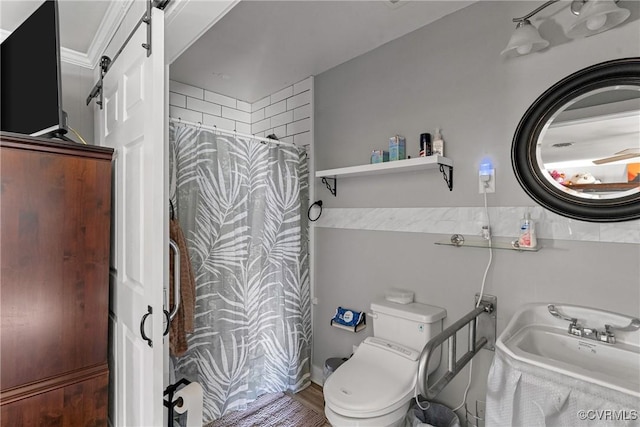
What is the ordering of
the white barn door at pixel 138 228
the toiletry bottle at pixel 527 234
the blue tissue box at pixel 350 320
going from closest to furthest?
the white barn door at pixel 138 228, the toiletry bottle at pixel 527 234, the blue tissue box at pixel 350 320

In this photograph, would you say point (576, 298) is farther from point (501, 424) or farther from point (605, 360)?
point (501, 424)

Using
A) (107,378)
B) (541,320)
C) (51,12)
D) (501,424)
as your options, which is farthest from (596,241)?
(51,12)

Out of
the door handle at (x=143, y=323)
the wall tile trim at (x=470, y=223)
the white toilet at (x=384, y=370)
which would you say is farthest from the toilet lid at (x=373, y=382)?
the door handle at (x=143, y=323)

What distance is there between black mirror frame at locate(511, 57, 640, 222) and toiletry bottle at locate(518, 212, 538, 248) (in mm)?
99

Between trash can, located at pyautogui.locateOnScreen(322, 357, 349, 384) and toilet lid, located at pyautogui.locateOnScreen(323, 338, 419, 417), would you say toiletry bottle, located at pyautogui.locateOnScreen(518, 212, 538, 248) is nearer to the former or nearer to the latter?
toilet lid, located at pyautogui.locateOnScreen(323, 338, 419, 417)

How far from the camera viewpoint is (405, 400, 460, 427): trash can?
1.75 meters

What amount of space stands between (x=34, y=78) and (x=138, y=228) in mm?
897

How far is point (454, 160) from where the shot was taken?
6.03ft

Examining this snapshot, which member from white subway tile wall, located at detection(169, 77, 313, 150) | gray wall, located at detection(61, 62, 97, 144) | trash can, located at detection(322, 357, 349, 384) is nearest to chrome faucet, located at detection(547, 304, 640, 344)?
trash can, located at detection(322, 357, 349, 384)

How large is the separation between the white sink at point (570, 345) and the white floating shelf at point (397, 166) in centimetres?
85

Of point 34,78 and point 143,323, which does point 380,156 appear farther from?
point 34,78

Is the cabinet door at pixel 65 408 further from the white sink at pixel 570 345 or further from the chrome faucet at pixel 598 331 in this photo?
the chrome faucet at pixel 598 331

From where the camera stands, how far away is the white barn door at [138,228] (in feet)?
3.73

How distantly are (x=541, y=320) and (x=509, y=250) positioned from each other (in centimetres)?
35
